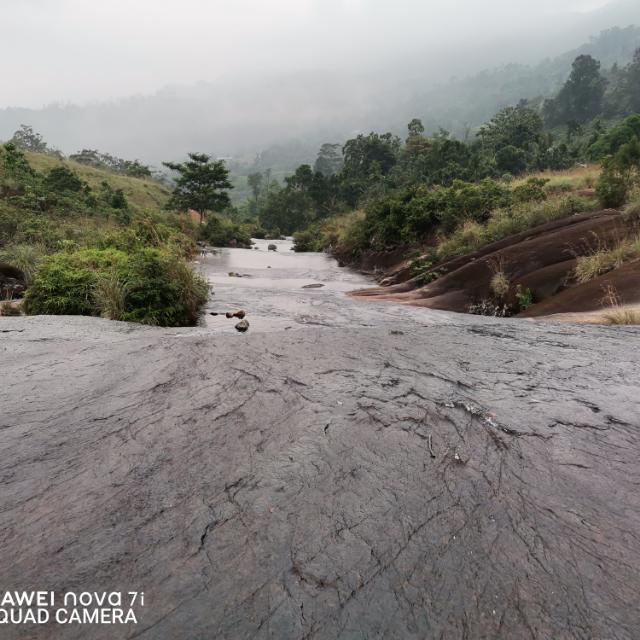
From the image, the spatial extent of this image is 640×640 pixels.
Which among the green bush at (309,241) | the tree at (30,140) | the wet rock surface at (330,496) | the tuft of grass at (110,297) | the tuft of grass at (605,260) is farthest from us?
the tree at (30,140)

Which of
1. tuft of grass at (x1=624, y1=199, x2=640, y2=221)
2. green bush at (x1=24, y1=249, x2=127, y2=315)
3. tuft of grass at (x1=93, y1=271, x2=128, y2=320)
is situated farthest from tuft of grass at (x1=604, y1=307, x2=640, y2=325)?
green bush at (x1=24, y1=249, x2=127, y2=315)

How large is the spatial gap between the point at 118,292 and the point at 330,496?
6617 mm

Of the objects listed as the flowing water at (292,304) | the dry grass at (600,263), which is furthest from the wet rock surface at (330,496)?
the dry grass at (600,263)

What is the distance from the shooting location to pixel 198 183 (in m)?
42.2

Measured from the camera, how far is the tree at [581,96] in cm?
6656

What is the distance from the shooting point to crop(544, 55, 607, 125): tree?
6656 cm

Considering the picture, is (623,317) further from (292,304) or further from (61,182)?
(61,182)

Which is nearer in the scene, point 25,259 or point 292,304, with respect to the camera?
point 292,304

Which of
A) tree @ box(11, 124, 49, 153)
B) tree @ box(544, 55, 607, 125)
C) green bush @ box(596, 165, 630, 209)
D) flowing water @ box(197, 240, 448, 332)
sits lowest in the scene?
flowing water @ box(197, 240, 448, 332)

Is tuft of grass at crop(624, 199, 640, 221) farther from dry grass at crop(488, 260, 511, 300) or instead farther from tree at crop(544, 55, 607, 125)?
tree at crop(544, 55, 607, 125)

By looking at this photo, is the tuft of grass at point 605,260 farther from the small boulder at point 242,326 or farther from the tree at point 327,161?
the tree at point 327,161

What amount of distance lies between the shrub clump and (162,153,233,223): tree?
35.8m

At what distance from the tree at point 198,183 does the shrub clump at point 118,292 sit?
35.8m

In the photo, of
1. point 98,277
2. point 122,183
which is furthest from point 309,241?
point 122,183
